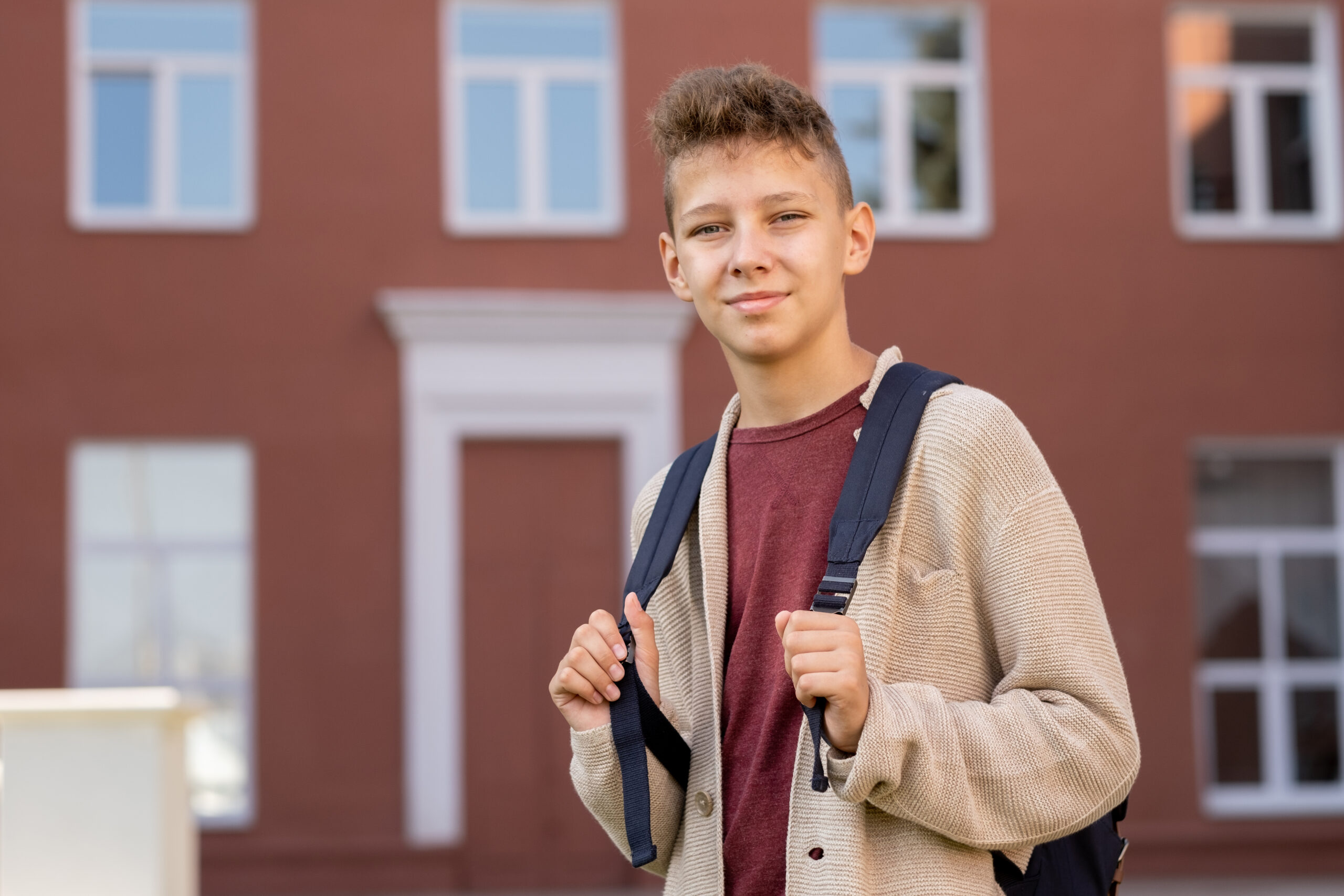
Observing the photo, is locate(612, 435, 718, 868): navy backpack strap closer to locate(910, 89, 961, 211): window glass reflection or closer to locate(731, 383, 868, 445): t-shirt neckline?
locate(731, 383, 868, 445): t-shirt neckline

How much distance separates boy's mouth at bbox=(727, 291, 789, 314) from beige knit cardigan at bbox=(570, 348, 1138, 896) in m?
0.23

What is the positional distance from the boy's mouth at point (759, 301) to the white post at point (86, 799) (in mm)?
3272

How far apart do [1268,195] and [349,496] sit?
694 cm

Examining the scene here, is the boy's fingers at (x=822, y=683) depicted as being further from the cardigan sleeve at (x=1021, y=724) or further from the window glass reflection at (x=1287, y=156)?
the window glass reflection at (x=1287, y=156)

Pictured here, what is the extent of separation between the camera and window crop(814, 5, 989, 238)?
37.0 ft

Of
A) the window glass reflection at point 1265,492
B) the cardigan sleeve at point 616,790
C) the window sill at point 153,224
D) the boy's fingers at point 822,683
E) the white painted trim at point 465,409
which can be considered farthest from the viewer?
the window glass reflection at point 1265,492

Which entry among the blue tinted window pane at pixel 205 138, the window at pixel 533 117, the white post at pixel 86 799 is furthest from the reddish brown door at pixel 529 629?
the white post at pixel 86 799

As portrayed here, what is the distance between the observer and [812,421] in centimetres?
200

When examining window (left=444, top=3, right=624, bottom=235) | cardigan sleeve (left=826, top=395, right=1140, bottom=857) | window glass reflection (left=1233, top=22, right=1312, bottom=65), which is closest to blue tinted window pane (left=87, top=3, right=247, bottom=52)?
window (left=444, top=3, right=624, bottom=235)

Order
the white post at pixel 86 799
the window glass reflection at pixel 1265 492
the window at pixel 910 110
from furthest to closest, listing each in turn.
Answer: the window glass reflection at pixel 1265 492 < the window at pixel 910 110 < the white post at pixel 86 799

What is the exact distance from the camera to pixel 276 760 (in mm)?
10422

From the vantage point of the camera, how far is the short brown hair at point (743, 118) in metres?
1.94

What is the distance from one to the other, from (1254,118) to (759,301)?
10.8 metres

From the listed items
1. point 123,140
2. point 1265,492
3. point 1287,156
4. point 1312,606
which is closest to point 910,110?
point 1287,156
